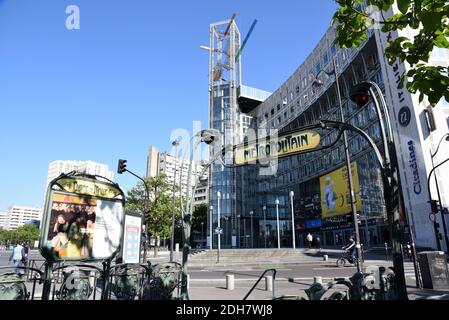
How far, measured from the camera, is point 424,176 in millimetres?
30219

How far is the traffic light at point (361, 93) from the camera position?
20.3 ft

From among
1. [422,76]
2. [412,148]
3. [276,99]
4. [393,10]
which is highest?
[276,99]

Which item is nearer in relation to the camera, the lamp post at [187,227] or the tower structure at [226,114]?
the lamp post at [187,227]

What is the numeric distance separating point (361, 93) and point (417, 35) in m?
1.33

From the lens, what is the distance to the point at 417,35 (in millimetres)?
5457

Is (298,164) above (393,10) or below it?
below

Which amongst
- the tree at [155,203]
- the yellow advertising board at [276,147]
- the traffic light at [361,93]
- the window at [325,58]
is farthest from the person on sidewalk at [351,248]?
the window at [325,58]

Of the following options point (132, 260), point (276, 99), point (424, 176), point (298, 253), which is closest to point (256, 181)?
point (276, 99)

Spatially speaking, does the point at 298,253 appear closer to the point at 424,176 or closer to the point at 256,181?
the point at 424,176

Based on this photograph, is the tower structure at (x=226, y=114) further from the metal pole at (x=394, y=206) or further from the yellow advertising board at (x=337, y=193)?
the metal pole at (x=394, y=206)

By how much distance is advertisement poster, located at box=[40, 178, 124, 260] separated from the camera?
621cm

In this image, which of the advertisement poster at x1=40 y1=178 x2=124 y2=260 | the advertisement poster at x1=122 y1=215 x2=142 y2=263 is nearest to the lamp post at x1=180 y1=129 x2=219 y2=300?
the advertisement poster at x1=40 y1=178 x2=124 y2=260

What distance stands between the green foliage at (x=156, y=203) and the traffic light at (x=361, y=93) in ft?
125
